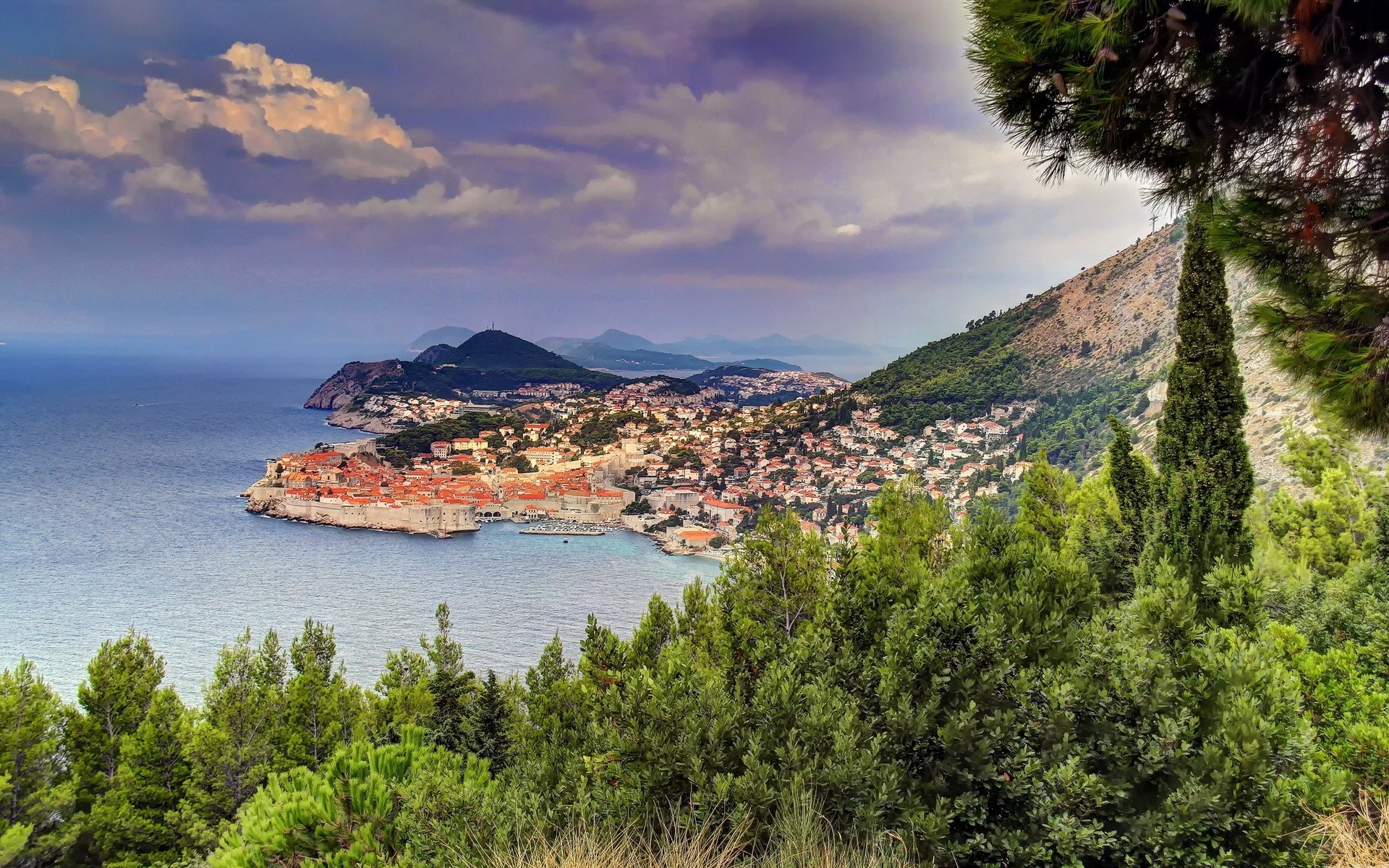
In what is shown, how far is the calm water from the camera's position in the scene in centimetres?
2061

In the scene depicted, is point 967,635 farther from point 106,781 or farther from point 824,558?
point 106,781

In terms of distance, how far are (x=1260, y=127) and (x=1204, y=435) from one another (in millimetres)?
5328

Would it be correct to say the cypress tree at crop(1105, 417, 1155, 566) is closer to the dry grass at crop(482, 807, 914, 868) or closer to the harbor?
the dry grass at crop(482, 807, 914, 868)

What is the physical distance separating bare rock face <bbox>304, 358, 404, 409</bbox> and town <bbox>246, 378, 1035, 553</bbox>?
945 inches

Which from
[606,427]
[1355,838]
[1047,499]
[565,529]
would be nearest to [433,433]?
[606,427]

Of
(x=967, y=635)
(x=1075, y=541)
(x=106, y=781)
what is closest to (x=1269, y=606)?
(x=1075, y=541)

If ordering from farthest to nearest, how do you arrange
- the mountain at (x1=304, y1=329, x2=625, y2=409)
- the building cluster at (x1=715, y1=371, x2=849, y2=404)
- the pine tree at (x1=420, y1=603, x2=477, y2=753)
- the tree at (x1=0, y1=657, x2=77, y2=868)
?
the building cluster at (x1=715, y1=371, x2=849, y2=404) < the mountain at (x1=304, y1=329, x2=625, y2=409) < the pine tree at (x1=420, y1=603, x2=477, y2=753) < the tree at (x1=0, y1=657, x2=77, y2=868)

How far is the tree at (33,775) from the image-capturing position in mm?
6832

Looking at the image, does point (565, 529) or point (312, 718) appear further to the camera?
point (565, 529)

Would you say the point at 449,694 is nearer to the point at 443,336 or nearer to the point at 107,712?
the point at 107,712

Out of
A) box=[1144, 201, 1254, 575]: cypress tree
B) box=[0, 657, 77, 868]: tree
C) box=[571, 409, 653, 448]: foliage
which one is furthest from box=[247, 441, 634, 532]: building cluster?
box=[1144, 201, 1254, 575]: cypress tree

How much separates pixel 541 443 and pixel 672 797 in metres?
45.0

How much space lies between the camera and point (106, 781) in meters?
7.72

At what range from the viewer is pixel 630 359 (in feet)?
415
